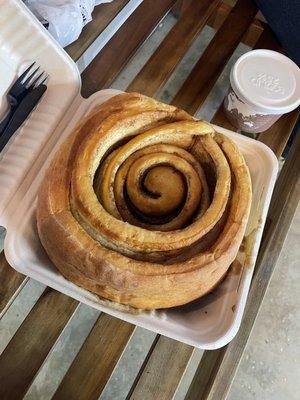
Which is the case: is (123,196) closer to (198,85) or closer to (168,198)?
(168,198)

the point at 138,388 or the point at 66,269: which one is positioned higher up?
the point at 66,269

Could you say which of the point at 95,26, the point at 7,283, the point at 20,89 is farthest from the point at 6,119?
the point at 95,26

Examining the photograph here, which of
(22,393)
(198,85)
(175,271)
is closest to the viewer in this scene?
(175,271)

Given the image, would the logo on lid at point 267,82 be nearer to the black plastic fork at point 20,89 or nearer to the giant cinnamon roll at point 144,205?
the giant cinnamon roll at point 144,205

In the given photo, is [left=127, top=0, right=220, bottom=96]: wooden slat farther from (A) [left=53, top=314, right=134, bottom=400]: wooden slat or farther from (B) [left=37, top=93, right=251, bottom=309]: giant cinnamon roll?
(A) [left=53, top=314, right=134, bottom=400]: wooden slat

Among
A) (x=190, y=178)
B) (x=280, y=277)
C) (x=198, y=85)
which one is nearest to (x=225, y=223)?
(x=190, y=178)

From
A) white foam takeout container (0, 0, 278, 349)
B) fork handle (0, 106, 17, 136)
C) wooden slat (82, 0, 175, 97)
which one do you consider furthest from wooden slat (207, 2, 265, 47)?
fork handle (0, 106, 17, 136)
